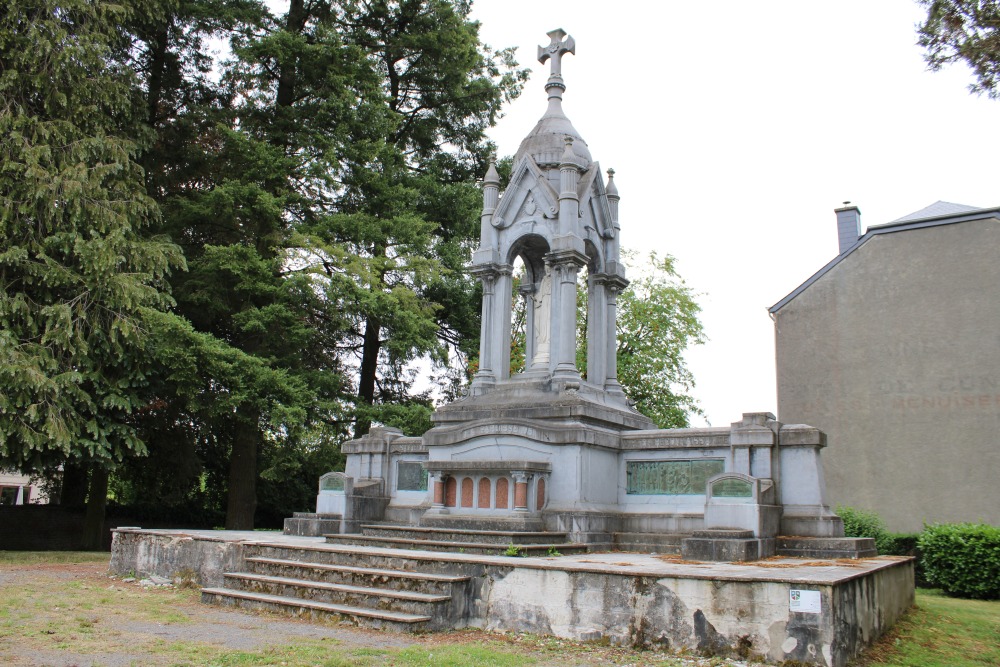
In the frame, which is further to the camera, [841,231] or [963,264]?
[841,231]

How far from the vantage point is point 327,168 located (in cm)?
2086

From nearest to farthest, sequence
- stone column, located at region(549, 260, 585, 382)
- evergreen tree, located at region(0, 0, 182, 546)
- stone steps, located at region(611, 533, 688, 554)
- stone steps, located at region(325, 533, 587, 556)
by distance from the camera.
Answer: stone steps, located at region(325, 533, 587, 556) < stone steps, located at region(611, 533, 688, 554) < stone column, located at region(549, 260, 585, 382) < evergreen tree, located at region(0, 0, 182, 546)

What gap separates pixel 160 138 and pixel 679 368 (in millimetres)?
18436

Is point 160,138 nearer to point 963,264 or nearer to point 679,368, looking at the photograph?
point 679,368

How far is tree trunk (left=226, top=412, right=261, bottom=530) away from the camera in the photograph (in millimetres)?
20141

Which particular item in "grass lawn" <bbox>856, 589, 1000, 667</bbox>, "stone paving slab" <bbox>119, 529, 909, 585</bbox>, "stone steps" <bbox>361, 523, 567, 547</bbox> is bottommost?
"grass lawn" <bbox>856, 589, 1000, 667</bbox>

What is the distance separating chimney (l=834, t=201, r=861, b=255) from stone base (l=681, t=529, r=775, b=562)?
17193mm

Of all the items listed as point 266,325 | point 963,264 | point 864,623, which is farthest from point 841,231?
point 864,623

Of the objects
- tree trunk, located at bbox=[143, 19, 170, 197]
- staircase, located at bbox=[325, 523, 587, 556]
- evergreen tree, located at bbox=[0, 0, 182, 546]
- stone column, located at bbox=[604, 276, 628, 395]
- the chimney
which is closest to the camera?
staircase, located at bbox=[325, 523, 587, 556]

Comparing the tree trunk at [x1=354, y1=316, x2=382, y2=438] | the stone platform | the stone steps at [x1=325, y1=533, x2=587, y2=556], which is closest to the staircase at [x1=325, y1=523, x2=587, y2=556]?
the stone steps at [x1=325, y1=533, x2=587, y2=556]

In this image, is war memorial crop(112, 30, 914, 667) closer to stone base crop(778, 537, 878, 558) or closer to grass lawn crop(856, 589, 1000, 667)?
stone base crop(778, 537, 878, 558)

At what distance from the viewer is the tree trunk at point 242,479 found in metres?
20.1

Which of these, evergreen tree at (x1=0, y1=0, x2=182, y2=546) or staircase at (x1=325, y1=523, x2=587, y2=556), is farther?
evergreen tree at (x1=0, y1=0, x2=182, y2=546)

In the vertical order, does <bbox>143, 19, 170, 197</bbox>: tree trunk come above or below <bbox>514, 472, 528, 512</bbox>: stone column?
above
